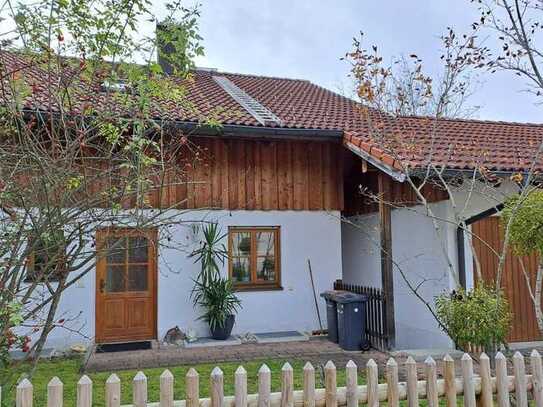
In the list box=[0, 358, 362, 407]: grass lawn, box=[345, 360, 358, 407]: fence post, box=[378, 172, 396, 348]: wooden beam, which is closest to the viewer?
box=[345, 360, 358, 407]: fence post

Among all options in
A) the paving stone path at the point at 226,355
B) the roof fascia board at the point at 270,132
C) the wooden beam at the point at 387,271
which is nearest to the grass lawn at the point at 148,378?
the paving stone path at the point at 226,355

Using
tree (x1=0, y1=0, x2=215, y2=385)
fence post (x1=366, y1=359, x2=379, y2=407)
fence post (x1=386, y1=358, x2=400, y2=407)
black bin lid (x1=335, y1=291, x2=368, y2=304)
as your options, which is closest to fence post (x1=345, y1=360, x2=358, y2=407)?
fence post (x1=366, y1=359, x2=379, y2=407)

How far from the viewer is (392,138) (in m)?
8.21

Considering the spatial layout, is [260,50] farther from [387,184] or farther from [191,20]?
[191,20]

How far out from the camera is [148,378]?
6816mm


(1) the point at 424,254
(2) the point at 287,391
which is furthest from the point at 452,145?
(2) the point at 287,391

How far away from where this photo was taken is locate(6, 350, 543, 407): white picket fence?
3.17 m

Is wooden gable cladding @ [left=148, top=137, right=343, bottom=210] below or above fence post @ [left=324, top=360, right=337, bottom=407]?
above

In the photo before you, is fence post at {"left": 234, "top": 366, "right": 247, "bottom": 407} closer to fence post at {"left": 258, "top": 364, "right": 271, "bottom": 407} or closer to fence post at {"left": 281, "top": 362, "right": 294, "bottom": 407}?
fence post at {"left": 258, "top": 364, "right": 271, "bottom": 407}

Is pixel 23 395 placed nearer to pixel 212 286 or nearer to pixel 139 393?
pixel 139 393

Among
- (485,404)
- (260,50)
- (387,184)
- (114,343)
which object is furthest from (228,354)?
(260,50)

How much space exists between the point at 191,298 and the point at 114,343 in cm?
170

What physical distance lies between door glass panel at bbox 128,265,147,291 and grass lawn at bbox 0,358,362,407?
6.14 ft

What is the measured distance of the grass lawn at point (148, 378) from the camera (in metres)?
6.03
